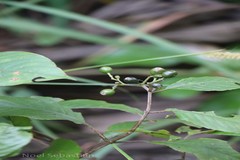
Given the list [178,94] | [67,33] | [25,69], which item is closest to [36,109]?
[25,69]

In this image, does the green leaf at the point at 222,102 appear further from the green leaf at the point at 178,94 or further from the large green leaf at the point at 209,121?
the large green leaf at the point at 209,121

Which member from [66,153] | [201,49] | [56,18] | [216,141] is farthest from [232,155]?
[56,18]

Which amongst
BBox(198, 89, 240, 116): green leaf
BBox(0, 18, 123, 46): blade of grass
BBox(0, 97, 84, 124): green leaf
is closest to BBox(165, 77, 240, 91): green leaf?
BBox(0, 97, 84, 124): green leaf

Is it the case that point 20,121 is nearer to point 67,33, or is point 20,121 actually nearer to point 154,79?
point 154,79

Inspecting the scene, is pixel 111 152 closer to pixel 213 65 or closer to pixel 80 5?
pixel 213 65

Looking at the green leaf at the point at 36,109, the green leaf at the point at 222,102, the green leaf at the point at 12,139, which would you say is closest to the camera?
the green leaf at the point at 12,139

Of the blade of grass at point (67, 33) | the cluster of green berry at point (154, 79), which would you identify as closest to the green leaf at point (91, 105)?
the cluster of green berry at point (154, 79)
